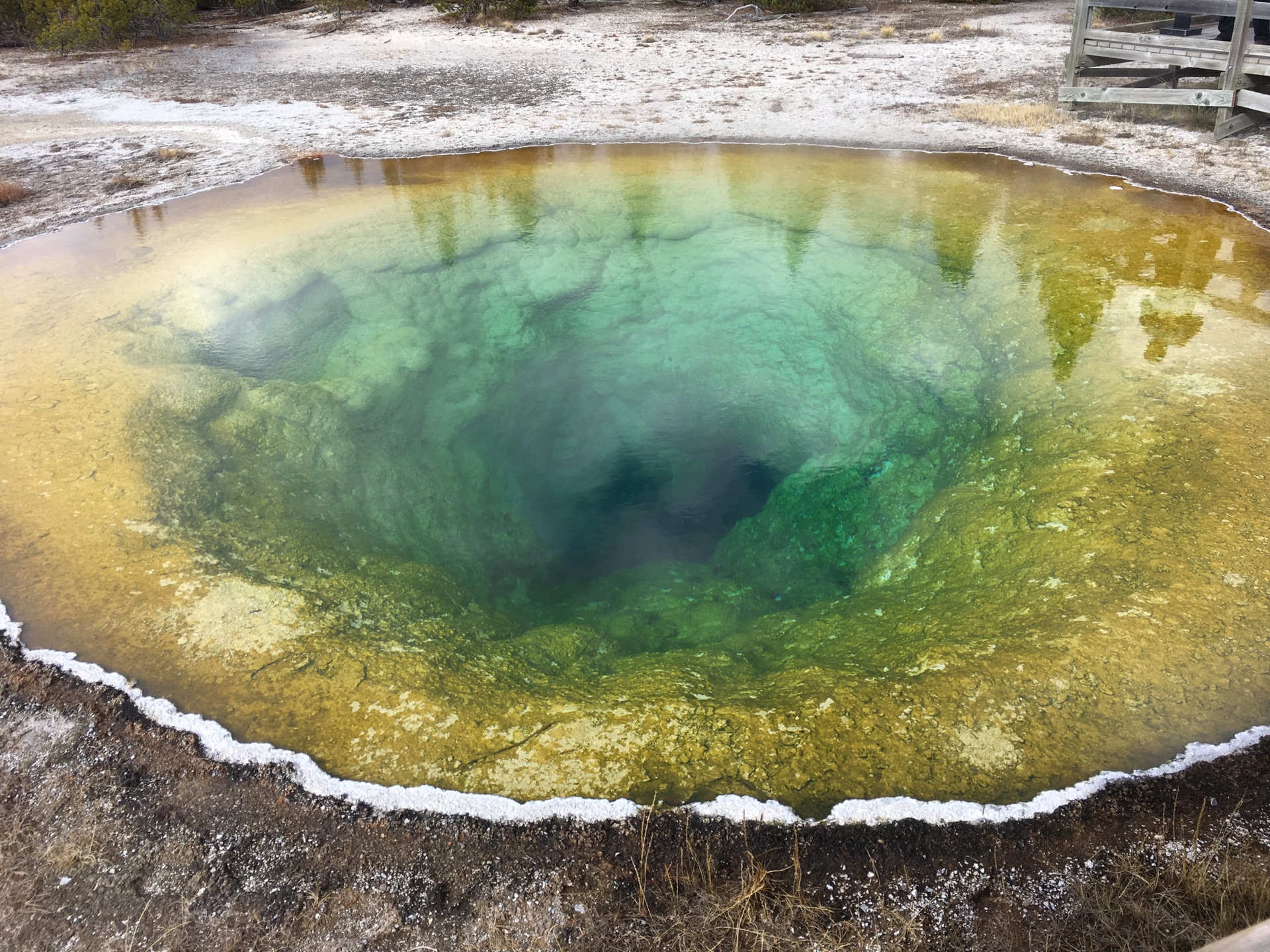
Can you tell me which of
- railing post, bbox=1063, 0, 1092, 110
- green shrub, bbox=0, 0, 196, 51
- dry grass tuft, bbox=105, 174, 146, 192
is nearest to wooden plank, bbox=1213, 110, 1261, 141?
railing post, bbox=1063, 0, 1092, 110

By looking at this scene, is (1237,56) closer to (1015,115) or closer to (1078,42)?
(1078,42)

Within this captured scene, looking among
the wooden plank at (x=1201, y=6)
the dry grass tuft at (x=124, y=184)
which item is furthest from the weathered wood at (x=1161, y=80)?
the dry grass tuft at (x=124, y=184)

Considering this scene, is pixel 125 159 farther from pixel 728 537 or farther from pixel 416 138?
pixel 728 537

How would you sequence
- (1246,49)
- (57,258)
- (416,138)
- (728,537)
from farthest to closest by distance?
1. (416,138)
2. (1246,49)
3. (57,258)
4. (728,537)

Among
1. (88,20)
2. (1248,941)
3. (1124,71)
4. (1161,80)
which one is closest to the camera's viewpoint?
(1248,941)

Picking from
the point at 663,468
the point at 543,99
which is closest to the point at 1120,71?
the point at 543,99

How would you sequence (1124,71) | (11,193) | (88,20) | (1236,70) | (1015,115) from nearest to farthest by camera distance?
(1236,70) → (11,193) → (1015,115) → (1124,71) → (88,20)

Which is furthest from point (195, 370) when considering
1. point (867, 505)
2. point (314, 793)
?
point (867, 505)
